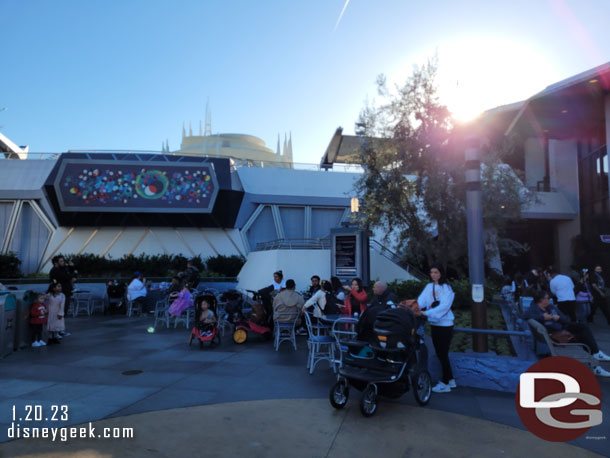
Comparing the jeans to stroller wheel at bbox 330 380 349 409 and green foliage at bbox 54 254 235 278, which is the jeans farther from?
green foliage at bbox 54 254 235 278

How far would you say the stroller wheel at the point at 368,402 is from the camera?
4.97 m

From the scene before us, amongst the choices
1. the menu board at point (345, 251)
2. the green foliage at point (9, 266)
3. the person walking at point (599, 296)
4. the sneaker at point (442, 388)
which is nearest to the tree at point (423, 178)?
the menu board at point (345, 251)

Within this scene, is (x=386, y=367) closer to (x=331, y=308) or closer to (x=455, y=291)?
(x=331, y=308)

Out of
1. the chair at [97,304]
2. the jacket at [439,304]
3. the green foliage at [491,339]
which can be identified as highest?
the jacket at [439,304]

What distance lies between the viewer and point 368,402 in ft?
16.5

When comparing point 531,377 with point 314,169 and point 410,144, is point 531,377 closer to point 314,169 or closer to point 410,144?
point 410,144

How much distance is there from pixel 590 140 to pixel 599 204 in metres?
3.66

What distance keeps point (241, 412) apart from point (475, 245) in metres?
4.38

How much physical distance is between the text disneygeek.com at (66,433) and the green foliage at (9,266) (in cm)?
2204

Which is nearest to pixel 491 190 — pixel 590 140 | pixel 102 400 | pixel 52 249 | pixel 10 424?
pixel 590 140

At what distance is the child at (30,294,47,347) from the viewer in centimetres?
951

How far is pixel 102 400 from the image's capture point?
5578 millimetres

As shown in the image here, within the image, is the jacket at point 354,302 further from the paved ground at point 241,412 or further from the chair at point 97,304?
the chair at point 97,304

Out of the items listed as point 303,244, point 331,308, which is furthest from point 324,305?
point 303,244
